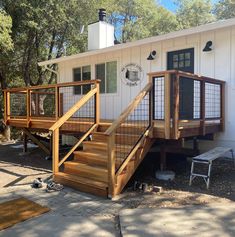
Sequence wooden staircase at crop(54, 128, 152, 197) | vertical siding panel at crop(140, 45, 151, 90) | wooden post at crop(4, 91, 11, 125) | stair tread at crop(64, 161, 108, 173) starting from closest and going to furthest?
wooden staircase at crop(54, 128, 152, 197), stair tread at crop(64, 161, 108, 173), vertical siding panel at crop(140, 45, 151, 90), wooden post at crop(4, 91, 11, 125)

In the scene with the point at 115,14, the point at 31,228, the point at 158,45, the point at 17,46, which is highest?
the point at 115,14

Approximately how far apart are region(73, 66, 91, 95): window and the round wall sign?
5.94 feet

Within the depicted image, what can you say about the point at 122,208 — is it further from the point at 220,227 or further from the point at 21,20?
the point at 21,20

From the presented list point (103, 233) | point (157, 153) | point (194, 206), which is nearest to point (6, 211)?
point (103, 233)

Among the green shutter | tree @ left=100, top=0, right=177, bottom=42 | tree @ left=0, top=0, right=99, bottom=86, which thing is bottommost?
the green shutter

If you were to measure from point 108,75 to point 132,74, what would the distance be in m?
1.13

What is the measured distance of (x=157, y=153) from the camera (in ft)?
26.6

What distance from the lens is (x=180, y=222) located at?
396cm

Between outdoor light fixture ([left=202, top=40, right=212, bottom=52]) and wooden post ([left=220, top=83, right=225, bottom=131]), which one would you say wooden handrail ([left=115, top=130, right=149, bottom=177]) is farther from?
outdoor light fixture ([left=202, top=40, right=212, bottom=52])

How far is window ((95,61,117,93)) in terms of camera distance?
32.2ft

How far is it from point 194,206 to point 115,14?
21.2 m

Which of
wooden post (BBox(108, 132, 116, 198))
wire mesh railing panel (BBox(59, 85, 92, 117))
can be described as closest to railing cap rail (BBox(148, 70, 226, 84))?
wooden post (BBox(108, 132, 116, 198))

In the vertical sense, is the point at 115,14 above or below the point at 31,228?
above

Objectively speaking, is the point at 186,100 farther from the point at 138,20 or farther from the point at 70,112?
the point at 138,20
